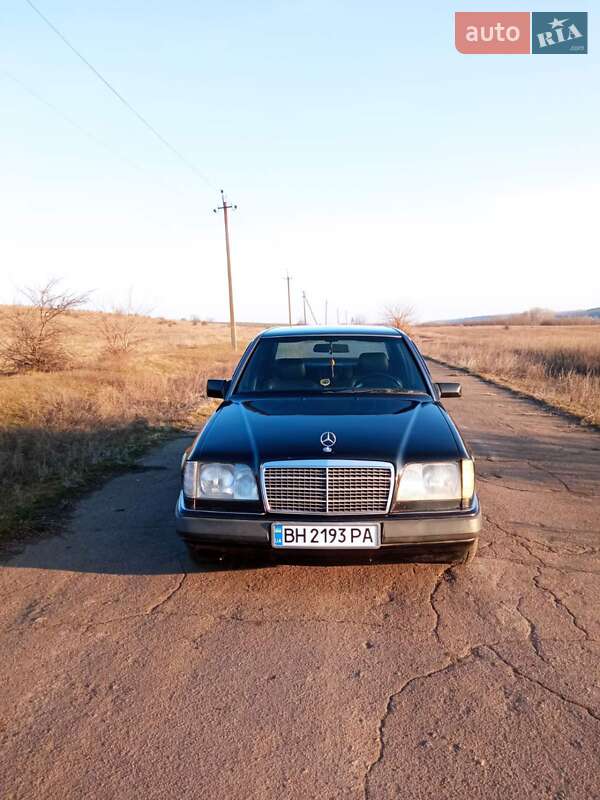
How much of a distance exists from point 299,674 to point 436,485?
1291mm

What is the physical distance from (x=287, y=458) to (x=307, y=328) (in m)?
2.43

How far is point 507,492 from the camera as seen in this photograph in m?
5.80

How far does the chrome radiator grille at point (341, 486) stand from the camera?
11.1ft

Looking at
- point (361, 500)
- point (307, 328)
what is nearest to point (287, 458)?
point (361, 500)

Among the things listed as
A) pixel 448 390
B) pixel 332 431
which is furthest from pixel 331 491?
pixel 448 390

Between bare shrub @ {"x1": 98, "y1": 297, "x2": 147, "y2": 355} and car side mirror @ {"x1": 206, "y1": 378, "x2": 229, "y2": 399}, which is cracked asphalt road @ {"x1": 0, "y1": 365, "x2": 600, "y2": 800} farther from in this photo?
bare shrub @ {"x1": 98, "y1": 297, "x2": 147, "y2": 355}

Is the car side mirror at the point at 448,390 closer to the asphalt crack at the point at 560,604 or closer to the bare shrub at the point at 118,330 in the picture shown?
the asphalt crack at the point at 560,604

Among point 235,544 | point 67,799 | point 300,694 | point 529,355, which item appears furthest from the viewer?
point 529,355

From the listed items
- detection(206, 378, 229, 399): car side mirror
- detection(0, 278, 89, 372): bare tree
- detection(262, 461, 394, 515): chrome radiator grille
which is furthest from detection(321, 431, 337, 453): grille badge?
detection(0, 278, 89, 372): bare tree

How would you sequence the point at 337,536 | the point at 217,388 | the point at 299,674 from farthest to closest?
1. the point at 217,388
2. the point at 337,536
3. the point at 299,674

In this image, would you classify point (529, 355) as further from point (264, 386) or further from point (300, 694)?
point (300, 694)

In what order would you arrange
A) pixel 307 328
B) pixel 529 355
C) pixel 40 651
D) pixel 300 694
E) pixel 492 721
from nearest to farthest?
pixel 492 721 < pixel 300 694 < pixel 40 651 < pixel 307 328 < pixel 529 355

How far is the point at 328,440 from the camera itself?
3.57m

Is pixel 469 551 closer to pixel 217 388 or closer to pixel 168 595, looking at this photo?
pixel 168 595
